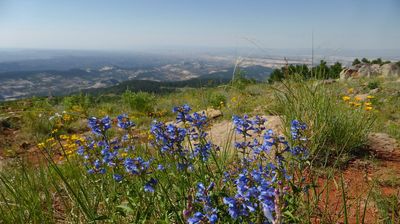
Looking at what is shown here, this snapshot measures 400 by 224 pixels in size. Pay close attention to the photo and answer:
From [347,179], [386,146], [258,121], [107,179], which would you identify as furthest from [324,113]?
[107,179]

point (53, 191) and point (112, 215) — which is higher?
point (112, 215)

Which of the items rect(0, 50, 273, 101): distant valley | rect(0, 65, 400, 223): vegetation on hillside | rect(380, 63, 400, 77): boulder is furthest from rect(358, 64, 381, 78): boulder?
rect(0, 65, 400, 223): vegetation on hillside

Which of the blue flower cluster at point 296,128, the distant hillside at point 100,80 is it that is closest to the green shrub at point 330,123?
the distant hillside at point 100,80

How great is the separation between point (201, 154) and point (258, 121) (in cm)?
52

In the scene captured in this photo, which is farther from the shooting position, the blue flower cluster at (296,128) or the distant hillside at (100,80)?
the distant hillside at (100,80)

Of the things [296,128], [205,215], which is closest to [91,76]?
[296,128]

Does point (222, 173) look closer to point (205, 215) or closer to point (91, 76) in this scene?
point (205, 215)

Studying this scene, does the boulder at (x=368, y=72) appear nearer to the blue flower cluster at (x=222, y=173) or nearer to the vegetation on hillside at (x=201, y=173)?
the vegetation on hillside at (x=201, y=173)

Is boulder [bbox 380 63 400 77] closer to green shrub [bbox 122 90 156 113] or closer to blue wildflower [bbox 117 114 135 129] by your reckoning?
green shrub [bbox 122 90 156 113]

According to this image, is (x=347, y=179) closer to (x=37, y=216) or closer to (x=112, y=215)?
(x=112, y=215)

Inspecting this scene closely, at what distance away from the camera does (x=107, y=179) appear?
2.80m

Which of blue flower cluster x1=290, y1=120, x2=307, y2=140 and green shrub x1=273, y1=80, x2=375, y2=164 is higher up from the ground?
blue flower cluster x1=290, y1=120, x2=307, y2=140


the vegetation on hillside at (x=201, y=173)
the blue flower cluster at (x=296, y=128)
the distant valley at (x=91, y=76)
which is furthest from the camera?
the distant valley at (x=91, y=76)

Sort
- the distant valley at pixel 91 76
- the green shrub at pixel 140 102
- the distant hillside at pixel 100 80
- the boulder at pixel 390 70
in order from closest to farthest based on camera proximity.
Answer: the distant hillside at pixel 100 80 < the distant valley at pixel 91 76 < the green shrub at pixel 140 102 < the boulder at pixel 390 70
